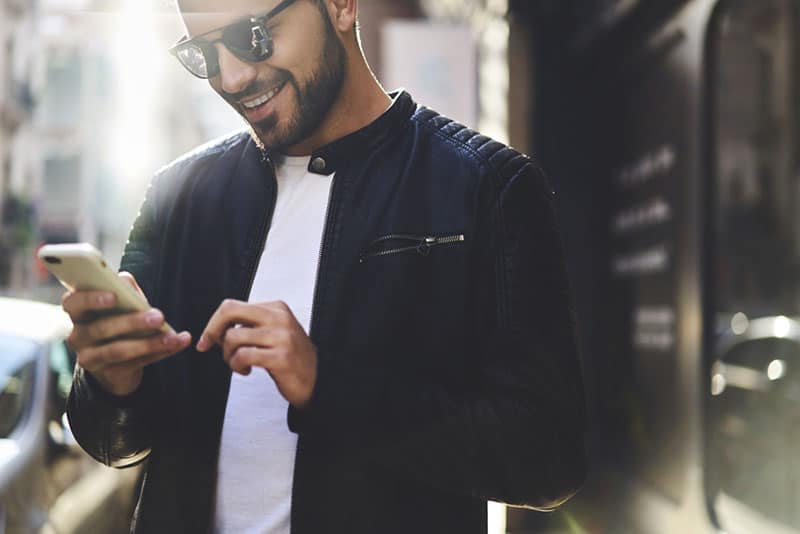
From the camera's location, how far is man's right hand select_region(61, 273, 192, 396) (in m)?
1.31

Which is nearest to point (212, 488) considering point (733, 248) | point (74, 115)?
point (733, 248)

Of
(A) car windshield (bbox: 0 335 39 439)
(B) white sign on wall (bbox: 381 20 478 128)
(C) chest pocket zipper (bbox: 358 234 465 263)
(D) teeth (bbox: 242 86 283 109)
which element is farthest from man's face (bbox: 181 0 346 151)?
(B) white sign on wall (bbox: 381 20 478 128)

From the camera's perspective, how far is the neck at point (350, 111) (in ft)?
5.24

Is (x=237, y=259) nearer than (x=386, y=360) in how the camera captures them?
No

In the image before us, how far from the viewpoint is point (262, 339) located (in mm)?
1261

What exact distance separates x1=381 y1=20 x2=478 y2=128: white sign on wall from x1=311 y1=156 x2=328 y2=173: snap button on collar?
5.55 metres

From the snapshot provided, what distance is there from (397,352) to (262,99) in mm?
459

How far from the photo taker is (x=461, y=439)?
137 cm

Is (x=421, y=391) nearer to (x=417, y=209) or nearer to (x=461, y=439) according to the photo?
(x=461, y=439)

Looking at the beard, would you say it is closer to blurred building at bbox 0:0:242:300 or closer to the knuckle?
the knuckle

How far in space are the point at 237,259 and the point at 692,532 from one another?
350 centimetres

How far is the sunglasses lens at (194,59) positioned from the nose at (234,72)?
46 millimetres

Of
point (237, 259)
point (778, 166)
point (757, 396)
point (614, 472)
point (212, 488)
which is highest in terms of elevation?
point (778, 166)

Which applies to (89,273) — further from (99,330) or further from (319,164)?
(319,164)
